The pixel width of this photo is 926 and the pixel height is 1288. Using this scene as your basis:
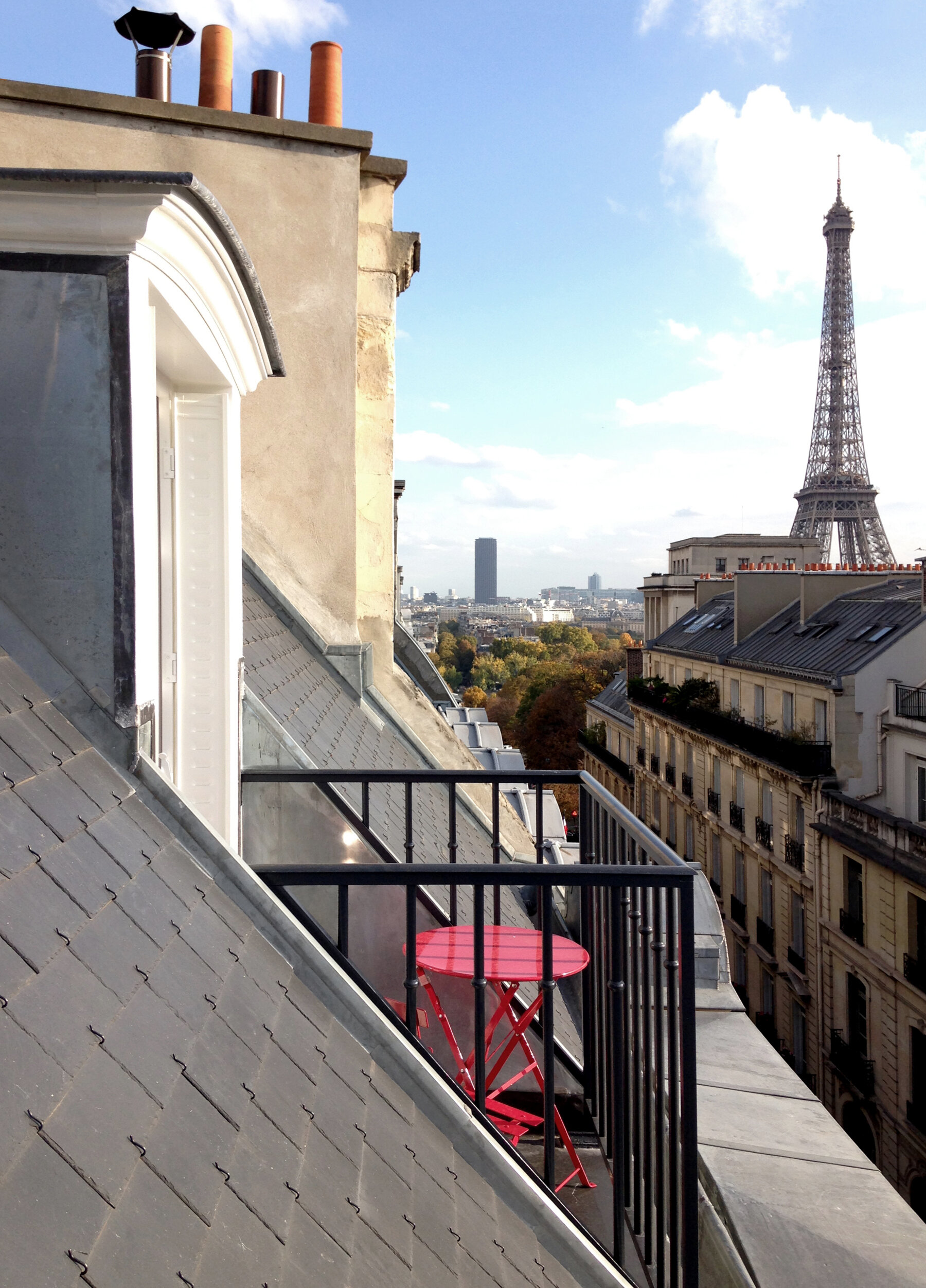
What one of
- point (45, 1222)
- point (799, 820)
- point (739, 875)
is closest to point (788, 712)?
point (799, 820)

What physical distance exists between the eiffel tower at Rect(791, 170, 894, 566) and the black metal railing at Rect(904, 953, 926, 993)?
46.9 m

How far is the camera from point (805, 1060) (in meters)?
23.0

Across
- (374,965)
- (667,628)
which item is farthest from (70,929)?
(667,628)

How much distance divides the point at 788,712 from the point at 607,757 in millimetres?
20063

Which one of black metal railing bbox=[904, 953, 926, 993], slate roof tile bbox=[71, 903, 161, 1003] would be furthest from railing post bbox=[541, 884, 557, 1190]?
black metal railing bbox=[904, 953, 926, 993]

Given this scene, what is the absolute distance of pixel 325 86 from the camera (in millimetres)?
8617

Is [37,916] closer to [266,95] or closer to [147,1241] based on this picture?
[147,1241]

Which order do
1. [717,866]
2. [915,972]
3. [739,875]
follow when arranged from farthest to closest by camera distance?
[717,866] → [739,875] → [915,972]

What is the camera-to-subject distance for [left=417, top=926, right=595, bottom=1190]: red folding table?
3.30 metres

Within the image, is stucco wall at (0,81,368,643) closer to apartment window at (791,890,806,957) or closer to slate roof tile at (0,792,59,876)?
slate roof tile at (0,792,59,876)

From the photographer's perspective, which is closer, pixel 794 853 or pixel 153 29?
pixel 153 29

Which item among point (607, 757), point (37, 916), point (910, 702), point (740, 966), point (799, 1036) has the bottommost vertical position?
point (799, 1036)

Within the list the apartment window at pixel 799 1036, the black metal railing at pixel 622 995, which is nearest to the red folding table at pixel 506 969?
the black metal railing at pixel 622 995

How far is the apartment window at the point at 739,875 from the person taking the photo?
27.0 m
